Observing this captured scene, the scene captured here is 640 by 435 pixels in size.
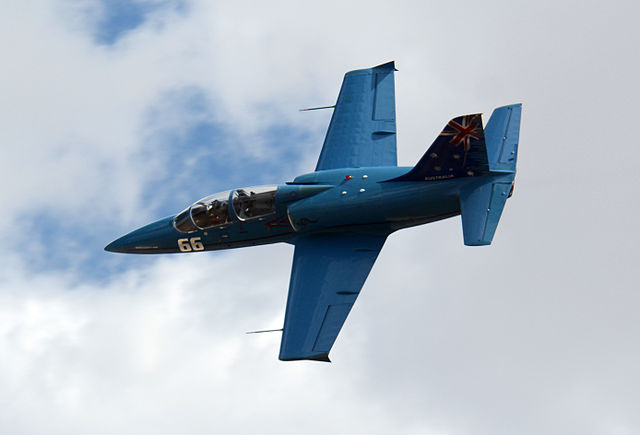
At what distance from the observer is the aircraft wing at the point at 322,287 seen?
22.3 m

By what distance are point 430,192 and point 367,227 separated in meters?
1.96

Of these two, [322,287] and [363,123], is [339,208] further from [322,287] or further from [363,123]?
[363,123]

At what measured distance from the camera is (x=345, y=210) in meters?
24.2

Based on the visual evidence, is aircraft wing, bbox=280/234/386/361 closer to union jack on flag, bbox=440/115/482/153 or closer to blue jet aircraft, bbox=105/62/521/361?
blue jet aircraft, bbox=105/62/521/361

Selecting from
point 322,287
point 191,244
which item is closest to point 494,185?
point 322,287

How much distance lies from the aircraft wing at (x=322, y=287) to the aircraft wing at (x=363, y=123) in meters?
2.81

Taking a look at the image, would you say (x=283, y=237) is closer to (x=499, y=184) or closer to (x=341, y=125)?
(x=341, y=125)

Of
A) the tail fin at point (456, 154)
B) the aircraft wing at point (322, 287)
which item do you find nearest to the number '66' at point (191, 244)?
the aircraft wing at point (322, 287)

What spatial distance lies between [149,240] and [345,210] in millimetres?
5897

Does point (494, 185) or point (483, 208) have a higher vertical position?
point (494, 185)

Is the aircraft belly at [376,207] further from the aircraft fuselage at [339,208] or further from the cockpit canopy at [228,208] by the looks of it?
the cockpit canopy at [228,208]

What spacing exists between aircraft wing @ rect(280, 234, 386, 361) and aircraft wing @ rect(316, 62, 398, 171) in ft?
9.23

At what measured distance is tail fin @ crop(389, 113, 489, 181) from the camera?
22641 mm

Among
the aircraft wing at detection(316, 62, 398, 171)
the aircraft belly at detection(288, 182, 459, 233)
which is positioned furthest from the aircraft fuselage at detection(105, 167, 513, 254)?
the aircraft wing at detection(316, 62, 398, 171)
